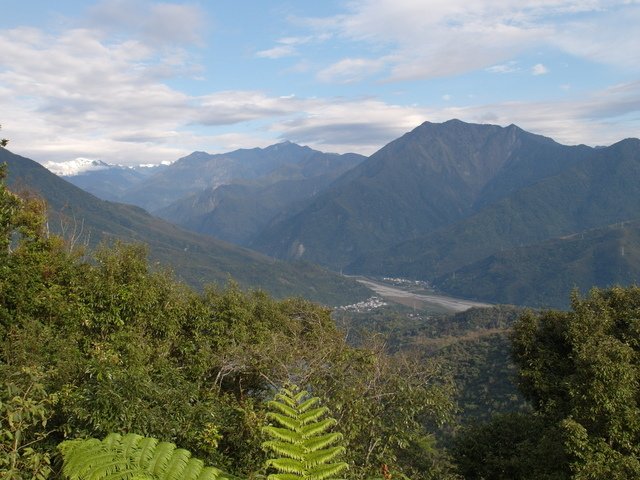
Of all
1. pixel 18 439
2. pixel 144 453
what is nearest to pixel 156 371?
pixel 18 439

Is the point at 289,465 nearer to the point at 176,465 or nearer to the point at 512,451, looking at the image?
the point at 176,465

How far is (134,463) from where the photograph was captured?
478cm

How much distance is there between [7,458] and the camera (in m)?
5.62

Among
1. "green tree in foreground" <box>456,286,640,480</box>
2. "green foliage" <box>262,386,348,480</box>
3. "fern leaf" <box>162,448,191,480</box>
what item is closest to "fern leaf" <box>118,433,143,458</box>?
"fern leaf" <box>162,448,191,480</box>

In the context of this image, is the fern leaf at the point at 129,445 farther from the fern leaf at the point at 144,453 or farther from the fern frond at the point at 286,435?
the fern frond at the point at 286,435

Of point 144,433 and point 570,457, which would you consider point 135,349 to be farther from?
point 570,457

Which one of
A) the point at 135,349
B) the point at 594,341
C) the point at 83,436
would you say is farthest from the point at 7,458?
the point at 594,341

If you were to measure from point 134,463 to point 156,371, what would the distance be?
22.4ft

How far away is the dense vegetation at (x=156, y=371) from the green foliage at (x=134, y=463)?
1148mm

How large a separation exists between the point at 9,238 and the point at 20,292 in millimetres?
3788

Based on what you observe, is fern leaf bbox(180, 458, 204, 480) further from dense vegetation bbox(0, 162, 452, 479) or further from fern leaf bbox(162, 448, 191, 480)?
dense vegetation bbox(0, 162, 452, 479)

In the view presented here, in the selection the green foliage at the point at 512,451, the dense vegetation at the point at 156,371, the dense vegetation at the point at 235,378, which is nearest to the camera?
the dense vegetation at the point at 156,371

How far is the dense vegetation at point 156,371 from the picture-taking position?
7285 millimetres

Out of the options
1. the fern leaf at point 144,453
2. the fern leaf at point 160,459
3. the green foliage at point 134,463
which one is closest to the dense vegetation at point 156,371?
the green foliage at point 134,463
